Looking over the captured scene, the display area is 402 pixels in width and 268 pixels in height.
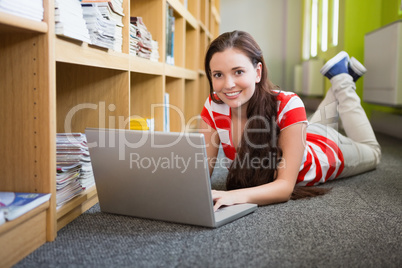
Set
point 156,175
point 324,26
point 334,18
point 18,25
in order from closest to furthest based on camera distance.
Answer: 1. point 18,25
2. point 156,175
3. point 334,18
4. point 324,26

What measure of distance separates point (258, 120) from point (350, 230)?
19.1 inches

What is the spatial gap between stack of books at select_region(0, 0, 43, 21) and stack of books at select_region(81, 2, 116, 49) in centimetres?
33

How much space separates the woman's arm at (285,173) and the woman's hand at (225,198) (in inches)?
1.1

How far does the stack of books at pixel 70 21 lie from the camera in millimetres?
1115

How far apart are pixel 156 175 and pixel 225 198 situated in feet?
0.82

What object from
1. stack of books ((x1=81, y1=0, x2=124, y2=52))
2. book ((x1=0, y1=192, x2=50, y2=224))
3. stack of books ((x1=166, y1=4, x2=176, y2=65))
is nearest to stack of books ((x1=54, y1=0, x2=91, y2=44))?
stack of books ((x1=81, y1=0, x2=124, y2=52))

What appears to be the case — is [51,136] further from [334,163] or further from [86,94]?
[334,163]

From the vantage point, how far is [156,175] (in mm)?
1182

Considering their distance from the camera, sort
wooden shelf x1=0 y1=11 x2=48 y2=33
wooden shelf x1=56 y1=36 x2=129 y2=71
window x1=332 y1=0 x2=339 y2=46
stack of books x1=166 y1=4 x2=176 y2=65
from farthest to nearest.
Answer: window x1=332 y1=0 x2=339 y2=46, stack of books x1=166 y1=4 x2=176 y2=65, wooden shelf x1=56 y1=36 x2=129 y2=71, wooden shelf x1=0 y1=11 x2=48 y2=33

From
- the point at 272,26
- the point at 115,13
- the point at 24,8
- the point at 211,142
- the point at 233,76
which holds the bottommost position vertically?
the point at 211,142

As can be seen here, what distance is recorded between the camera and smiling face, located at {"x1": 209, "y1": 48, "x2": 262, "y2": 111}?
1409 millimetres

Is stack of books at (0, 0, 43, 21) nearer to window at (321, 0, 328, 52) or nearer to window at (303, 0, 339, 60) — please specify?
window at (303, 0, 339, 60)

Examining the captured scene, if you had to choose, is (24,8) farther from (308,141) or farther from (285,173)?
(308,141)

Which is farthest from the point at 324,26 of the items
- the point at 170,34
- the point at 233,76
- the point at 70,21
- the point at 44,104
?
the point at 44,104
